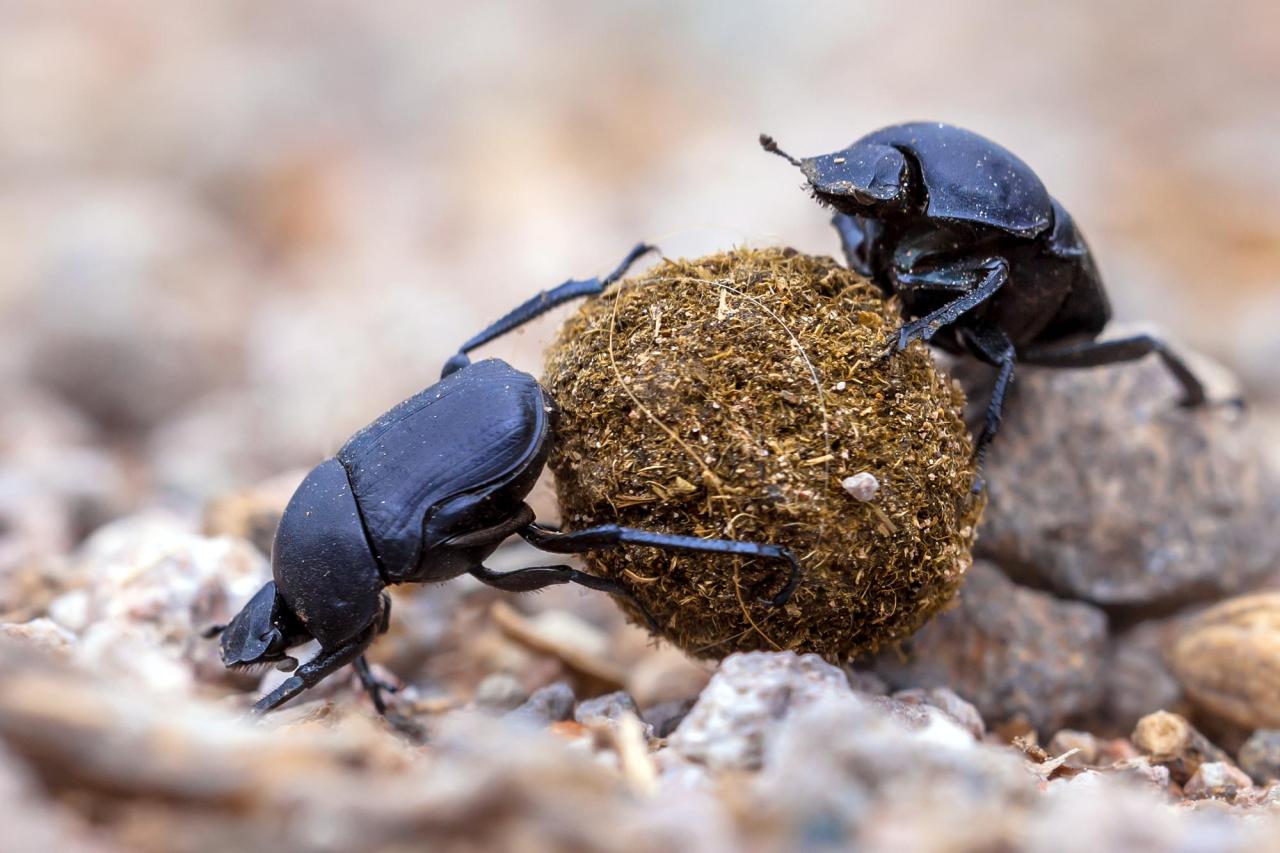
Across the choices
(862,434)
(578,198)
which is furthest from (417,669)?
(578,198)

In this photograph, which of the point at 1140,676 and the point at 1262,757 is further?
the point at 1140,676

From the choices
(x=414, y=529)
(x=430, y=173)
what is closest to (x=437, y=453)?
(x=414, y=529)

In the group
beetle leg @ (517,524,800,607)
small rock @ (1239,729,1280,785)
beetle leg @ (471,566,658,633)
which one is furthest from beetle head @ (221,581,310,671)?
small rock @ (1239,729,1280,785)

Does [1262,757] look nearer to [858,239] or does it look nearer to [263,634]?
[858,239]

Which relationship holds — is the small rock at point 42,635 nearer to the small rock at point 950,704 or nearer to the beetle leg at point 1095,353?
the small rock at point 950,704

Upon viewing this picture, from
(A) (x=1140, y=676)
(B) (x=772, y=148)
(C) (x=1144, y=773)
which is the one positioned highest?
(B) (x=772, y=148)

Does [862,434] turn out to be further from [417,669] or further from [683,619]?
[417,669]

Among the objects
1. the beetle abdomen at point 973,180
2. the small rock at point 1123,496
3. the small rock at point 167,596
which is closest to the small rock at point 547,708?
the small rock at point 167,596
